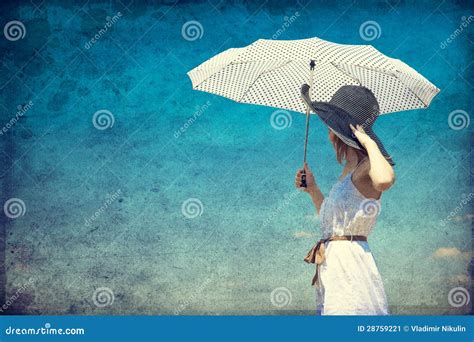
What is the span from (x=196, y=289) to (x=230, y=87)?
109 inches

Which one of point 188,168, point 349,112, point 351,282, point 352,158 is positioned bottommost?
point 188,168

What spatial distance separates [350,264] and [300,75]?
4.74ft

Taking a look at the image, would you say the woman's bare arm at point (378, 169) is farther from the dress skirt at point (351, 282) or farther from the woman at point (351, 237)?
the dress skirt at point (351, 282)

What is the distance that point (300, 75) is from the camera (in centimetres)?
439

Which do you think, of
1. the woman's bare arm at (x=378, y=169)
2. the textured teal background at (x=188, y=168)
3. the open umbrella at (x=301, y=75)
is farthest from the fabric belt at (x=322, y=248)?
the textured teal background at (x=188, y=168)

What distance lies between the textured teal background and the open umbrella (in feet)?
7.84

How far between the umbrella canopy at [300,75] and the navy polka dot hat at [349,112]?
42 centimetres

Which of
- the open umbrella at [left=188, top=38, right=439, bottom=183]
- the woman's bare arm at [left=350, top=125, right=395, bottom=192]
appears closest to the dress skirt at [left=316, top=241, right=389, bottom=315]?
the woman's bare arm at [left=350, top=125, right=395, bottom=192]

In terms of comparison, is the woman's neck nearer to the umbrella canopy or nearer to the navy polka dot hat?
the navy polka dot hat

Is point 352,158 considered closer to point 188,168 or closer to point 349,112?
point 349,112

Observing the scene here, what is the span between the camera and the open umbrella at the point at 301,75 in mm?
4027

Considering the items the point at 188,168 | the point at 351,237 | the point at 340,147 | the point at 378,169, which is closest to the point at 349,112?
the point at 340,147

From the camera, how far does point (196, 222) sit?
21.9 feet

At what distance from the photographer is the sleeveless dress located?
10.8 ft
